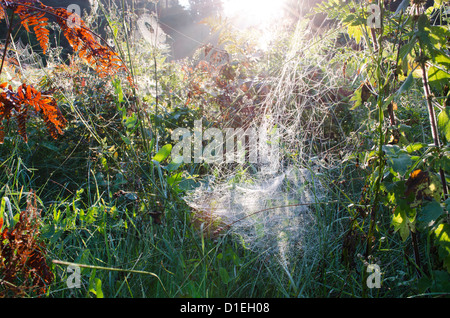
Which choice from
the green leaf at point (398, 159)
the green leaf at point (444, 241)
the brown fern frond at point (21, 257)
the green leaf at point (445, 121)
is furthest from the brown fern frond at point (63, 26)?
the green leaf at point (444, 241)

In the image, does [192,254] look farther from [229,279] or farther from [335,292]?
[335,292]

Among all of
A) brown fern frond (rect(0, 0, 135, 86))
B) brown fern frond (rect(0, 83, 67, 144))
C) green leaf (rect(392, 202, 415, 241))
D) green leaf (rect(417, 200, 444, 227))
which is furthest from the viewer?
brown fern frond (rect(0, 0, 135, 86))

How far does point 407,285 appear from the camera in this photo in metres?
1.37

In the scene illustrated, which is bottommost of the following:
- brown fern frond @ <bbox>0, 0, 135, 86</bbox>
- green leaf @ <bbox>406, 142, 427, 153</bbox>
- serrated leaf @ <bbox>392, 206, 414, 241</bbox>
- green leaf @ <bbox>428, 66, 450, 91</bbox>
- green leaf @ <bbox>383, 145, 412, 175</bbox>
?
serrated leaf @ <bbox>392, 206, 414, 241</bbox>

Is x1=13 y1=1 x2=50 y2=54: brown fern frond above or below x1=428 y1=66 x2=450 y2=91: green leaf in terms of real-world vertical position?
above

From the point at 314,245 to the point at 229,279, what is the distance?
511 mm

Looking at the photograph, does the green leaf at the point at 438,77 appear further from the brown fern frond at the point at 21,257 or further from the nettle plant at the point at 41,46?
the brown fern frond at the point at 21,257

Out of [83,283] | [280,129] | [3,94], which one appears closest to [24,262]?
[83,283]

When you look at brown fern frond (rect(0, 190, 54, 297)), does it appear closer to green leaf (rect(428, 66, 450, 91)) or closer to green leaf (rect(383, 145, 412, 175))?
green leaf (rect(383, 145, 412, 175))

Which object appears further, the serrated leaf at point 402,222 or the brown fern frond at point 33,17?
the brown fern frond at point 33,17

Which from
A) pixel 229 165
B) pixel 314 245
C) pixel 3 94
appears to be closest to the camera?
pixel 3 94

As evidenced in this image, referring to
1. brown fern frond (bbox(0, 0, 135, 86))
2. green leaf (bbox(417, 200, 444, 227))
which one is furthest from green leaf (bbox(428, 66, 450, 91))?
brown fern frond (bbox(0, 0, 135, 86))

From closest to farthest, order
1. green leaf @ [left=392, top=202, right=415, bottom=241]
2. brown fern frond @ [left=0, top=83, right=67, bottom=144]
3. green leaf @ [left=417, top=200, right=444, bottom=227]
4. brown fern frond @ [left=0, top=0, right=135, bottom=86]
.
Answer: green leaf @ [left=417, top=200, right=444, bottom=227] < green leaf @ [left=392, top=202, right=415, bottom=241] < brown fern frond @ [left=0, top=83, right=67, bottom=144] < brown fern frond @ [left=0, top=0, right=135, bottom=86]

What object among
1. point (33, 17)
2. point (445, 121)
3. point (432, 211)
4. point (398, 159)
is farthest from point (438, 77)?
point (33, 17)
